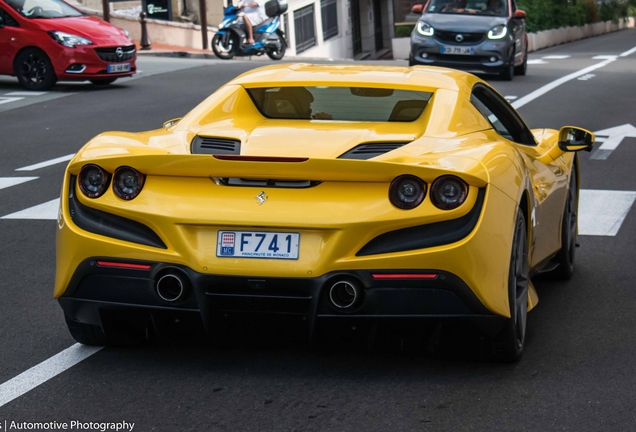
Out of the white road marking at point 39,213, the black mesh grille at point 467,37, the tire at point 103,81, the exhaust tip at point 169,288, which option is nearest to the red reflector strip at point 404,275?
the exhaust tip at point 169,288

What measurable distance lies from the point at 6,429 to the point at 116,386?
24.1 inches

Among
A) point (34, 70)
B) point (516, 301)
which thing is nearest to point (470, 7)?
point (34, 70)

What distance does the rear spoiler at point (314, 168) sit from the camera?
4.73 meters

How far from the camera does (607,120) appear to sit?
55.3 feet

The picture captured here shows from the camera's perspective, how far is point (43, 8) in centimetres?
2058

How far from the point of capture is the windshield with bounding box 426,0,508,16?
2427 cm

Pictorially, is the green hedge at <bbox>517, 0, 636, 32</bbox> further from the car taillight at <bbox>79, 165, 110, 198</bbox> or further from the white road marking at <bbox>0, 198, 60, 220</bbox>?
the car taillight at <bbox>79, 165, 110, 198</bbox>

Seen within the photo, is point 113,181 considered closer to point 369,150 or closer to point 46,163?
point 369,150

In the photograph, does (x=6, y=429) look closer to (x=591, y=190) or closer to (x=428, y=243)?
(x=428, y=243)

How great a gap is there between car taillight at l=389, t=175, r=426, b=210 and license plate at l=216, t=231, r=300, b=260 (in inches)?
15.4

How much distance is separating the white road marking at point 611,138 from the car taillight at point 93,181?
898 centimetres

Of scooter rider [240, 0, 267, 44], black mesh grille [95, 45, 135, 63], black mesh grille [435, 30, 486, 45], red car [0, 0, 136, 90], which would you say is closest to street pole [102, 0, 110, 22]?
scooter rider [240, 0, 267, 44]

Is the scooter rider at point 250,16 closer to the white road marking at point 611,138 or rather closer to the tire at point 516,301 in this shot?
the white road marking at point 611,138

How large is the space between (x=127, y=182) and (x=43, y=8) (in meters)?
16.4
